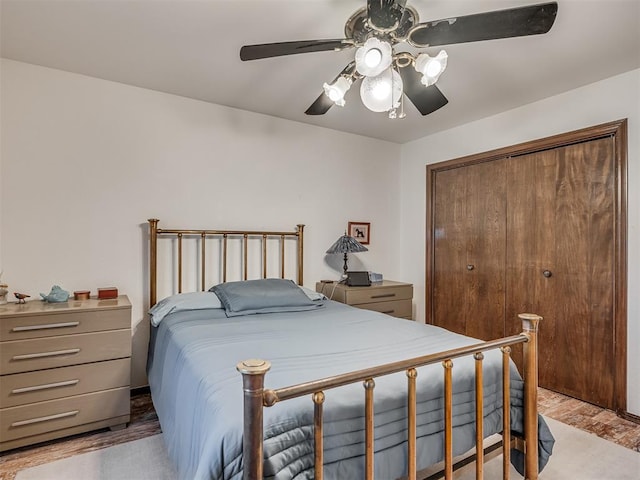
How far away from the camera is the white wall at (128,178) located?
2385 millimetres

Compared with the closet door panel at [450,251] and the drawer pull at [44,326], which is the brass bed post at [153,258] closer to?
the drawer pull at [44,326]

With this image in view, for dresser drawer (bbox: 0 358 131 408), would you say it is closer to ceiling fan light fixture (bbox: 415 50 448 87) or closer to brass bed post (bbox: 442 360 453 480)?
brass bed post (bbox: 442 360 453 480)

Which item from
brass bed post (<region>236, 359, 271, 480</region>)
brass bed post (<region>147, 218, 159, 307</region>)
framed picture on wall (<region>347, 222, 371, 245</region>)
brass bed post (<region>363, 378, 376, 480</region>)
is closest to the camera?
brass bed post (<region>236, 359, 271, 480</region>)

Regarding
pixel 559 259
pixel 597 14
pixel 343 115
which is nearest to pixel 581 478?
pixel 559 259

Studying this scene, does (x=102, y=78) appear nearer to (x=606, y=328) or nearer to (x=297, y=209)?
(x=297, y=209)

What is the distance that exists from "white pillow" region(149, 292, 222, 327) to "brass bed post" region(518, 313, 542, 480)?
1874mm

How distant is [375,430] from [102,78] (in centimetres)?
289

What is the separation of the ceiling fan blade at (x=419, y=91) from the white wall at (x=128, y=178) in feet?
5.44

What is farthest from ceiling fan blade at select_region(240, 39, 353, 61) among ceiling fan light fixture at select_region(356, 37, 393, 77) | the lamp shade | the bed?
the lamp shade

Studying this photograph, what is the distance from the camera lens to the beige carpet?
5.91ft

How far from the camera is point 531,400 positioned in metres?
1.57

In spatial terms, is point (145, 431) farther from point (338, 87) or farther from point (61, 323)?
point (338, 87)

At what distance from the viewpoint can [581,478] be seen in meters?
1.80

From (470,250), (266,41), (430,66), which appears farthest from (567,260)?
(266,41)
